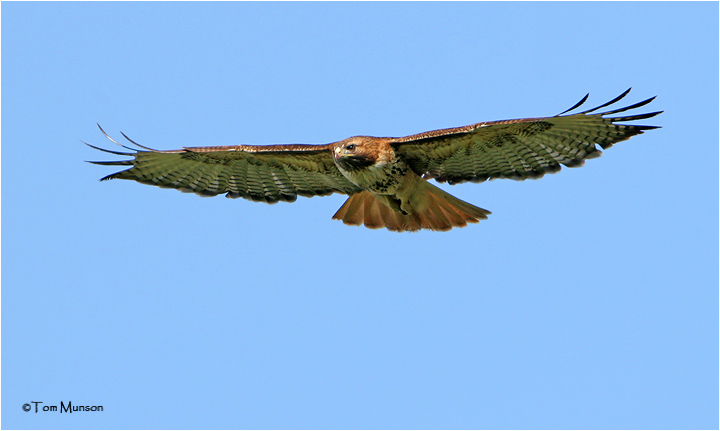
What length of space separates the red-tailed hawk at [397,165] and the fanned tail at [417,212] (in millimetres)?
11

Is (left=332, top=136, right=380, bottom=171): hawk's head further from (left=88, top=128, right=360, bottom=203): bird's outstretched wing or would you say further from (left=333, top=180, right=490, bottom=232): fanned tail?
(left=333, top=180, right=490, bottom=232): fanned tail

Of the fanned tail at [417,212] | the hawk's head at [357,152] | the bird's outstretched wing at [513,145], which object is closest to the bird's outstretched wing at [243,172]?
the fanned tail at [417,212]

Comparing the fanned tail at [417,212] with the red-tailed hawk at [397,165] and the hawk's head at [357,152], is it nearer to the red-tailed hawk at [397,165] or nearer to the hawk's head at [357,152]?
the red-tailed hawk at [397,165]

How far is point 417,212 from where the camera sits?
1165 cm

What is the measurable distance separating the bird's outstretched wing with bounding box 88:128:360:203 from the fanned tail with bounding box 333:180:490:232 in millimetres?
247

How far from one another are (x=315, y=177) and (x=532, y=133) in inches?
107

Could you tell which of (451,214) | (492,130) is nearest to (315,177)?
(451,214)

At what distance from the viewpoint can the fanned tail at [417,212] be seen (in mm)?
11477

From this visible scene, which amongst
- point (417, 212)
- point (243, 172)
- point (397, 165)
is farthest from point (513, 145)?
point (243, 172)

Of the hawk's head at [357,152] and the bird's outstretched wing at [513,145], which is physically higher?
the hawk's head at [357,152]

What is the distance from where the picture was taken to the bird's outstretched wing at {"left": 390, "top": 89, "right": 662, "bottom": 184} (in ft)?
33.5

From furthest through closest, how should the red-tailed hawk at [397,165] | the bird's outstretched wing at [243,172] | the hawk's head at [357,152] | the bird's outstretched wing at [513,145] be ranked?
1. the bird's outstretched wing at [243,172]
2. the hawk's head at [357,152]
3. the red-tailed hawk at [397,165]
4. the bird's outstretched wing at [513,145]

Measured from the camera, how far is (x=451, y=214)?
38.1 ft

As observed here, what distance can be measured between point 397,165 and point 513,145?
125 cm
